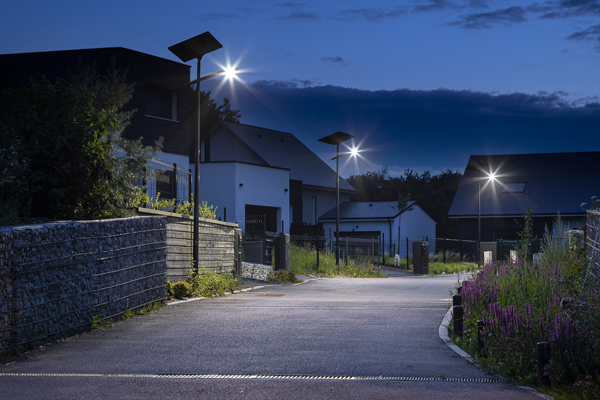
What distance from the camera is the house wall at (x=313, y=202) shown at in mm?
49528

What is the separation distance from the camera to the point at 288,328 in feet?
32.0

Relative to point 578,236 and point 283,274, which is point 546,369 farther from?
point 283,274

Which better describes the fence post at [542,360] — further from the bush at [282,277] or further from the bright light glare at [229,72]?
the bush at [282,277]

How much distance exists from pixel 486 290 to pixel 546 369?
3.80 metres

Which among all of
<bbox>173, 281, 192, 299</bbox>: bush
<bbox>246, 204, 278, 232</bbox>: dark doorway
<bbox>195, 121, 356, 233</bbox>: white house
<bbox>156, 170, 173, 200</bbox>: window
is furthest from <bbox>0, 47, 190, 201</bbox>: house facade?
<bbox>173, 281, 192, 299</bbox>: bush

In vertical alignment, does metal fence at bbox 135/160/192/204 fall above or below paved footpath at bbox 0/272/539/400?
above

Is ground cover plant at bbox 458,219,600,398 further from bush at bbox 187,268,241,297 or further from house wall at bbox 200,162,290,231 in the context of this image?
house wall at bbox 200,162,290,231

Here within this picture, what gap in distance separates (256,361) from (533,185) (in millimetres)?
47645

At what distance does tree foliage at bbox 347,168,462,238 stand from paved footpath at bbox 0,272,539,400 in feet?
203

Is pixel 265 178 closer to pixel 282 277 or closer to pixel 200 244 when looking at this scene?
pixel 282 277

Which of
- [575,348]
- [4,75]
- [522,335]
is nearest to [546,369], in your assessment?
[575,348]


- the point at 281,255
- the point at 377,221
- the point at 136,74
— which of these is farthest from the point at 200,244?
the point at 377,221

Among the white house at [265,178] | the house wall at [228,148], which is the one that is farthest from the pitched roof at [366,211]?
the house wall at [228,148]

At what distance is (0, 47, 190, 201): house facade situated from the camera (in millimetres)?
26578
